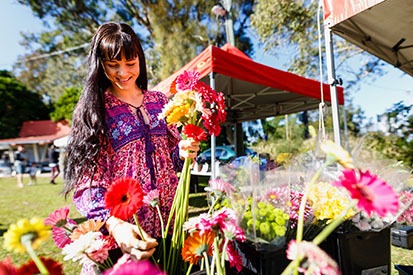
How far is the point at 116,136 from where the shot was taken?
756 millimetres

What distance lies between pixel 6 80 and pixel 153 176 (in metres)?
31.4

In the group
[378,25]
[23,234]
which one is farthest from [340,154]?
[378,25]

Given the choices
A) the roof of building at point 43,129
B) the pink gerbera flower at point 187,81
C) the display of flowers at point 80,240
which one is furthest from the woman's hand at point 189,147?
the roof of building at point 43,129

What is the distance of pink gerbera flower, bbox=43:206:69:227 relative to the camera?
459 mm

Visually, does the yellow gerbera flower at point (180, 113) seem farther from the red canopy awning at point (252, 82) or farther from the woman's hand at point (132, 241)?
the red canopy awning at point (252, 82)

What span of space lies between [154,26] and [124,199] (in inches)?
453

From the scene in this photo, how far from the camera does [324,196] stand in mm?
597

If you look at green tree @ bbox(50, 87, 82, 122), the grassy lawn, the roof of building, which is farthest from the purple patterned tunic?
the roof of building

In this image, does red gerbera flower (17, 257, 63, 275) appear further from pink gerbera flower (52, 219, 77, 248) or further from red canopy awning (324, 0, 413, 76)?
red canopy awning (324, 0, 413, 76)

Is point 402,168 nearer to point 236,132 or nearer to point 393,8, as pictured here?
point 393,8

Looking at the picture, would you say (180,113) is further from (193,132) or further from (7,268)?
(7,268)

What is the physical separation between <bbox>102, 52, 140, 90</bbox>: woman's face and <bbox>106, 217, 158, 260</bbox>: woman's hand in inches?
17.2

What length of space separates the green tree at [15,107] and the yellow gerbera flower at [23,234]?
94.9 feet

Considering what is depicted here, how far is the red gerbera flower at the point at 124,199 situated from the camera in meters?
0.39
